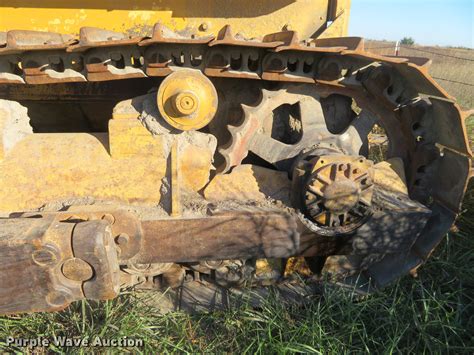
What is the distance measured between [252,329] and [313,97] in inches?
58.3

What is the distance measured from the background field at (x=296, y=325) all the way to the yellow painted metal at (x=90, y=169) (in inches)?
28.8

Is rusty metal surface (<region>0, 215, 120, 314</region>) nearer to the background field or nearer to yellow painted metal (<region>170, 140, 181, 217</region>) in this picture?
yellow painted metal (<region>170, 140, 181, 217</region>)

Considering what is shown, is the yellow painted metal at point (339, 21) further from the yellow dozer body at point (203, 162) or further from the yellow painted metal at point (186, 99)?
the yellow painted metal at point (186, 99)

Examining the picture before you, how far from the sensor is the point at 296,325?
226 cm

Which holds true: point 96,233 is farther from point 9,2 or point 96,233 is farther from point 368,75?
point 9,2

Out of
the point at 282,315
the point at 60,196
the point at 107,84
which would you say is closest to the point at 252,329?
the point at 282,315

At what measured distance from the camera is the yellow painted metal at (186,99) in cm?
191

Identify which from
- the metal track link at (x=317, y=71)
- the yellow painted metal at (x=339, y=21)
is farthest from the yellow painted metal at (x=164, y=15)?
the metal track link at (x=317, y=71)

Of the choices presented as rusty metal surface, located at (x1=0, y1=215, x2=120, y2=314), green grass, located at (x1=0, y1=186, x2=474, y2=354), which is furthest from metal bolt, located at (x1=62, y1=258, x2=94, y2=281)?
green grass, located at (x1=0, y1=186, x2=474, y2=354)

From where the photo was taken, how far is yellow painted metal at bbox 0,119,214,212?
2.00 metres

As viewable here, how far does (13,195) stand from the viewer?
199 centimetres

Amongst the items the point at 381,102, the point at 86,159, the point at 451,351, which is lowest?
the point at 451,351

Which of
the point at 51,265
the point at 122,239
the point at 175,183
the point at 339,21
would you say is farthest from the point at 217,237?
the point at 339,21

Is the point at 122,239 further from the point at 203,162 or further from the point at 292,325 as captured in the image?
the point at 292,325
